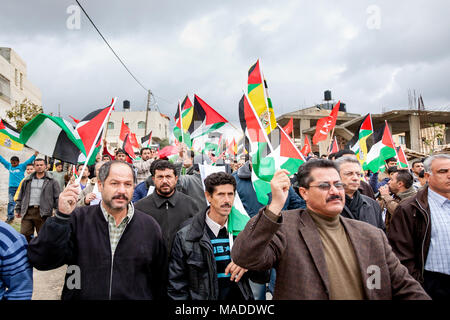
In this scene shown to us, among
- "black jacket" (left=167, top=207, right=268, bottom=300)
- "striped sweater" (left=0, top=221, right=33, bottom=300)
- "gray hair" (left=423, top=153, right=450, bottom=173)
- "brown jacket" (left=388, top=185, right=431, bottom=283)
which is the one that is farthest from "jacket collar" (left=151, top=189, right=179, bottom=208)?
"gray hair" (left=423, top=153, right=450, bottom=173)

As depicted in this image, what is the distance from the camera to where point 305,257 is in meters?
1.99

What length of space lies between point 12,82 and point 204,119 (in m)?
17.9

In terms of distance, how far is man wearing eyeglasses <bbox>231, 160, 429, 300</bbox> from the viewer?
74.2 inches

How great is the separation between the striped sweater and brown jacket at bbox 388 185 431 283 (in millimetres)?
2941

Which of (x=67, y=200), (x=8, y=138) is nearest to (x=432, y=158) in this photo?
(x=67, y=200)

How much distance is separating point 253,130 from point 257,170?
612mm

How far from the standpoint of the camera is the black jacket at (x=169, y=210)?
345 cm

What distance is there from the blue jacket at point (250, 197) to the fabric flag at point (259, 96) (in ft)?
2.33

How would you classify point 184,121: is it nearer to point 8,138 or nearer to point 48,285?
point 8,138

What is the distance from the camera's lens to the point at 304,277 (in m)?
1.94

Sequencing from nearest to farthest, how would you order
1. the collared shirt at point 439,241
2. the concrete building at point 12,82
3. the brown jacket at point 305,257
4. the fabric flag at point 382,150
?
the brown jacket at point 305,257
the collared shirt at point 439,241
the fabric flag at point 382,150
the concrete building at point 12,82

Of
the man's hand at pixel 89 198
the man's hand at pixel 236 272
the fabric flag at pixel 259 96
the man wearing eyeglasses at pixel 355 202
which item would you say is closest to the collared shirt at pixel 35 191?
the man's hand at pixel 89 198

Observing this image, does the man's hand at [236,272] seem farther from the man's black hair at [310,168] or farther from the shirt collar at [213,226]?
the man's black hair at [310,168]
